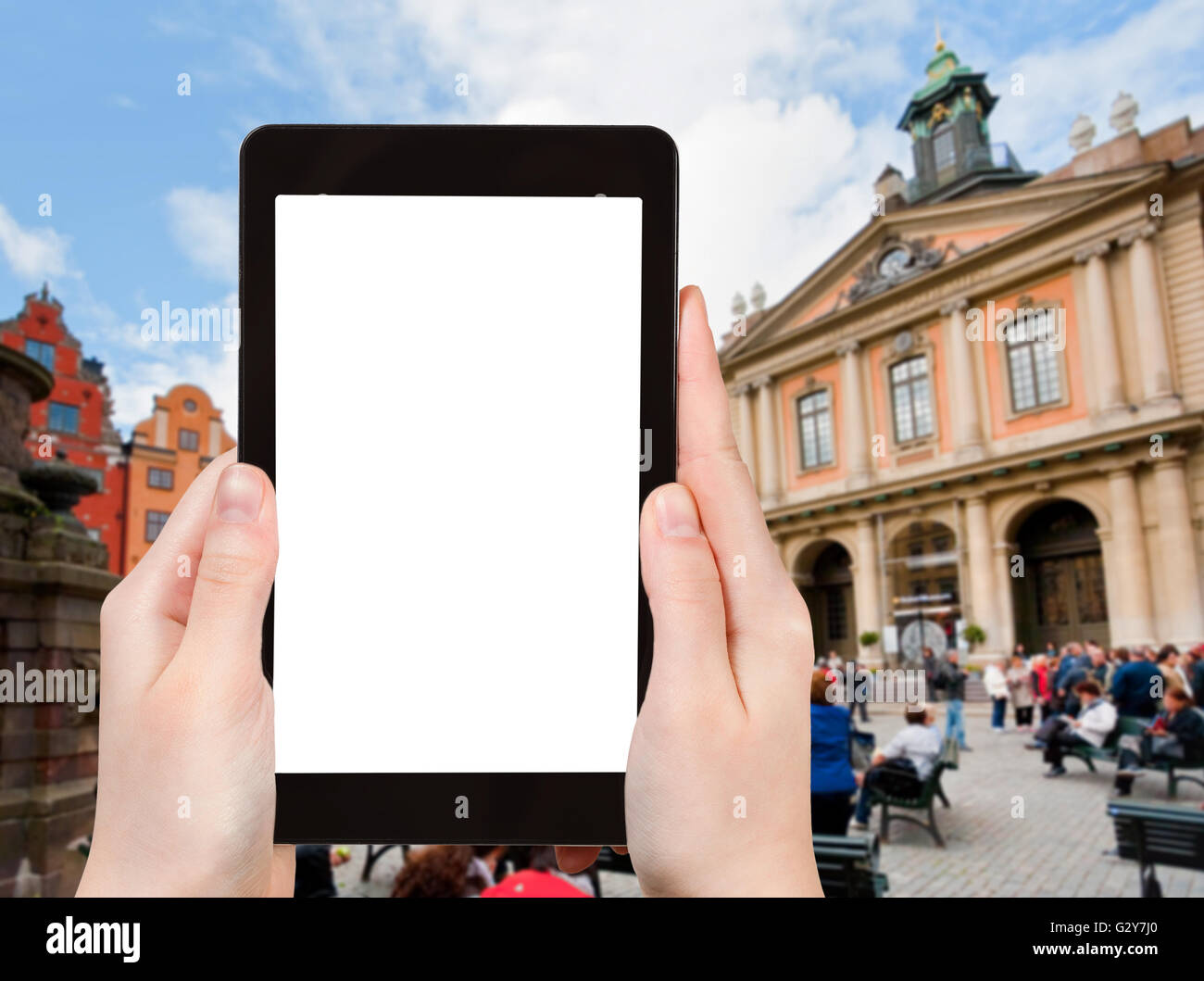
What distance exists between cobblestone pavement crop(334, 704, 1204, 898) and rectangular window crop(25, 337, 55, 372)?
17066 millimetres

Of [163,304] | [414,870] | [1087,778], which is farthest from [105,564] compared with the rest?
[1087,778]

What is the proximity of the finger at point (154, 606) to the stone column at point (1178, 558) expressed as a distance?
1663 cm

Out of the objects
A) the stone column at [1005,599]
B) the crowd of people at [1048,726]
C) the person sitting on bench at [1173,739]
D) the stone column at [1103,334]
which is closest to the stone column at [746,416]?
the stone column at [1005,599]

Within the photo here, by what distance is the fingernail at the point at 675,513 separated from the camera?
0.58 metres

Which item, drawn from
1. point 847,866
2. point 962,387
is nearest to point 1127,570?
point 962,387

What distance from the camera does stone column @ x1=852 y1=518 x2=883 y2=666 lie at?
59.8ft

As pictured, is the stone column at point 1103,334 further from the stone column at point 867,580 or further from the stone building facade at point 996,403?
the stone column at point 867,580

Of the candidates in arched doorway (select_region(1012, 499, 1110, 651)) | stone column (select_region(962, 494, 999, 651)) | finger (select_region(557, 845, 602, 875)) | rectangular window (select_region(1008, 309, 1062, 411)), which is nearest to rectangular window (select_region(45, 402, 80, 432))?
stone column (select_region(962, 494, 999, 651))

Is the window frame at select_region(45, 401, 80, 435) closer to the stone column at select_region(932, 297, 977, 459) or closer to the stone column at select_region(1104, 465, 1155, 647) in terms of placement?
the stone column at select_region(932, 297, 977, 459)

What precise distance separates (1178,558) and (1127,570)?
79 centimetres

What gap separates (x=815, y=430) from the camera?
20.6 m
